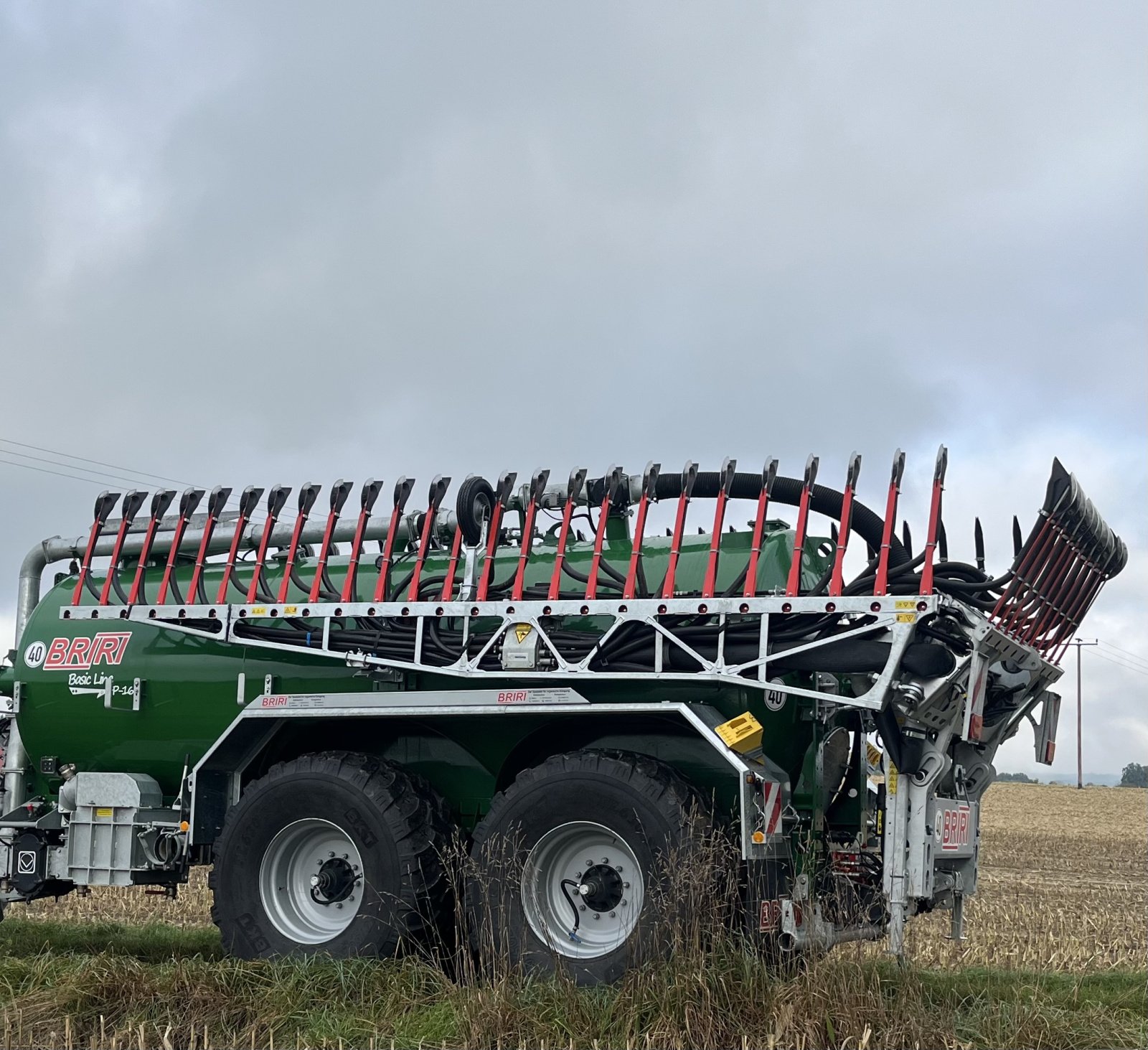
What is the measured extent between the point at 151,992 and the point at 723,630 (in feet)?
11.6

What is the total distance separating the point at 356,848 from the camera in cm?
799

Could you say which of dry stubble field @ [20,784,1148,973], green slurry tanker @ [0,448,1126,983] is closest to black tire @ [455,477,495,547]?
green slurry tanker @ [0,448,1126,983]

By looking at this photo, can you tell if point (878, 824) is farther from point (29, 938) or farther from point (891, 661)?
point (29, 938)

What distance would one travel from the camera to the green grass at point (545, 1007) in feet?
20.0

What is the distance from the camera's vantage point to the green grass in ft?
20.0

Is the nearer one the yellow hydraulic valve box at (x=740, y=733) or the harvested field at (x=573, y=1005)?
the harvested field at (x=573, y=1005)

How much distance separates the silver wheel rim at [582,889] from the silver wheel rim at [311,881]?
1.18m

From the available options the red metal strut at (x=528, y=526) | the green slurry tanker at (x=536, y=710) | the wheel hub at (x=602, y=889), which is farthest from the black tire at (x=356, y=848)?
the red metal strut at (x=528, y=526)

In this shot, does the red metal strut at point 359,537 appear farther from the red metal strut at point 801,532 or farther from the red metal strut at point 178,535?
the red metal strut at point 801,532

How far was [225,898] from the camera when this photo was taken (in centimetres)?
819

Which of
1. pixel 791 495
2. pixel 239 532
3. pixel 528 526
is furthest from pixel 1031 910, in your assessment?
→ pixel 239 532

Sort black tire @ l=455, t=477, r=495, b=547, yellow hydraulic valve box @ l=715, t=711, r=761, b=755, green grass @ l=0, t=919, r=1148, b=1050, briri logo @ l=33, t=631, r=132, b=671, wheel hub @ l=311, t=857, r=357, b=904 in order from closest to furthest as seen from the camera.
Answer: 1. green grass @ l=0, t=919, r=1148, b=1050
2. yellow hydraulic valve box @ l=715, t=711, r=761, b=755
3. wheel hub @ l=311, t=857, r=357, b=904
4. black tire @ l=455, t=477, r=495, b=547
5. briri logo @ l=33, t=631, r=132, b=671

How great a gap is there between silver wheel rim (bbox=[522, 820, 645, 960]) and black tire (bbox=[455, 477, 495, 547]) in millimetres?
1977

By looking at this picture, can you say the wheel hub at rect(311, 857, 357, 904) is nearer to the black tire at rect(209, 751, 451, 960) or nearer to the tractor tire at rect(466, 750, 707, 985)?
the black tire at rect(209, 751, 451, 960)
